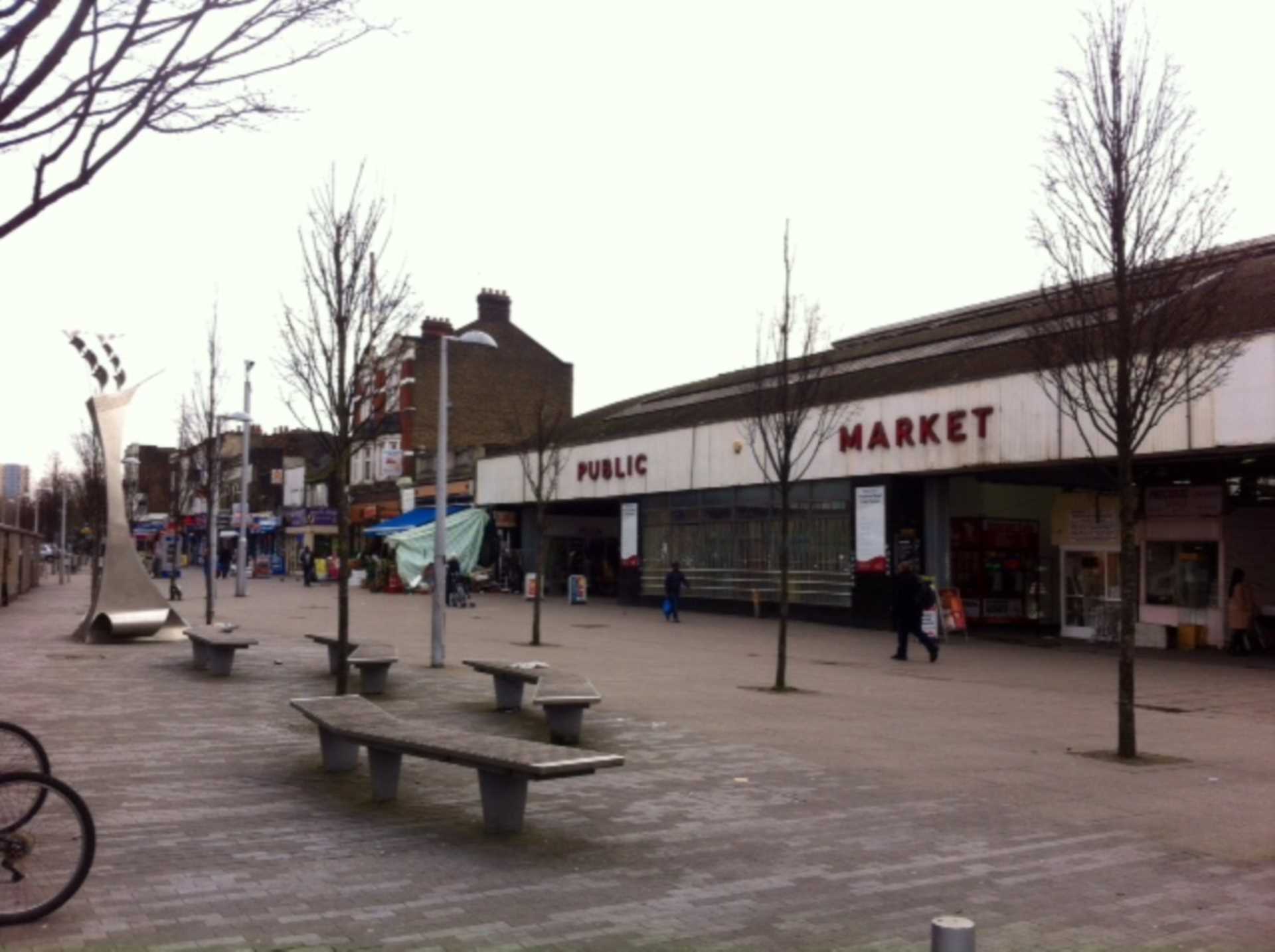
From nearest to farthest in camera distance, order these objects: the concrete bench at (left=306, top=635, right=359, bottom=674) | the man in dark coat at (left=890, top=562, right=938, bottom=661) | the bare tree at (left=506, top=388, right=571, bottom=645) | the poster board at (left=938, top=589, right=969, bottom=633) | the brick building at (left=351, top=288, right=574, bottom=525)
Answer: the concrete bench at (left=306, top=635, right=359, bottom=674)
the man in dark coat at (left=890, top=562, right=938, bottom=661)
the bare tree at (left=506, top=388, right=571, bottom=645)
the poster board at (left=938, top=589, right=969, bottom=633)
the brick building at (left=351, top=288, right=574, bottom=525)

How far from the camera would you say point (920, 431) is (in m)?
25.5

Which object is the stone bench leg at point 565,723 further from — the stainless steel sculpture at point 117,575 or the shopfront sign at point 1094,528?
the shopfront sign at point 1094,528

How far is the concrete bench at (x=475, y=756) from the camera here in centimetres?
696

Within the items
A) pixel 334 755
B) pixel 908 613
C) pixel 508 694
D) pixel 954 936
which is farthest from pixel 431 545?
pixel 954 936

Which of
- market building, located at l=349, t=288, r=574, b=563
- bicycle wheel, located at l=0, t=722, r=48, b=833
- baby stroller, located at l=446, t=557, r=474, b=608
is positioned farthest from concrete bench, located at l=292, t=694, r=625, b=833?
market building, located at l=349, t=288, r=574, b=563

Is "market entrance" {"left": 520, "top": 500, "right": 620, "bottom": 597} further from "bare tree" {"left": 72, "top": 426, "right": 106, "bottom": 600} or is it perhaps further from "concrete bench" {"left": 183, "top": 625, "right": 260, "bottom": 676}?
"concrete bench" {"left": 183, "top": 625, "right": 260, "bottom": 676}

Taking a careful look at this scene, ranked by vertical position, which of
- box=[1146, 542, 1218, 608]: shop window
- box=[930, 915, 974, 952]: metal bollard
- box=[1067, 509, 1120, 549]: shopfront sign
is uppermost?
box=[1067, 509, 1120, 549]: shopfront sign

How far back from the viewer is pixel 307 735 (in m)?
11.1

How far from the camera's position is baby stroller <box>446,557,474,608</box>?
35531 mm

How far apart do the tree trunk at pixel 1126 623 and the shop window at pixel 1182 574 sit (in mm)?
13907

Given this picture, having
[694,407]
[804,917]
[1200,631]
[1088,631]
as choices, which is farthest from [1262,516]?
[804,917]

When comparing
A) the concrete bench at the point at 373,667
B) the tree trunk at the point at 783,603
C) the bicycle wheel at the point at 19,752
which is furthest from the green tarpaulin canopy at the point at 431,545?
the bicycle wheel at the point at 19,752

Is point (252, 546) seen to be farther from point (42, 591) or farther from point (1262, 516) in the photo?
point (1262, 516)

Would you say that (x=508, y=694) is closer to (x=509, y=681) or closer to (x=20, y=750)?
(x=509, y=681)
